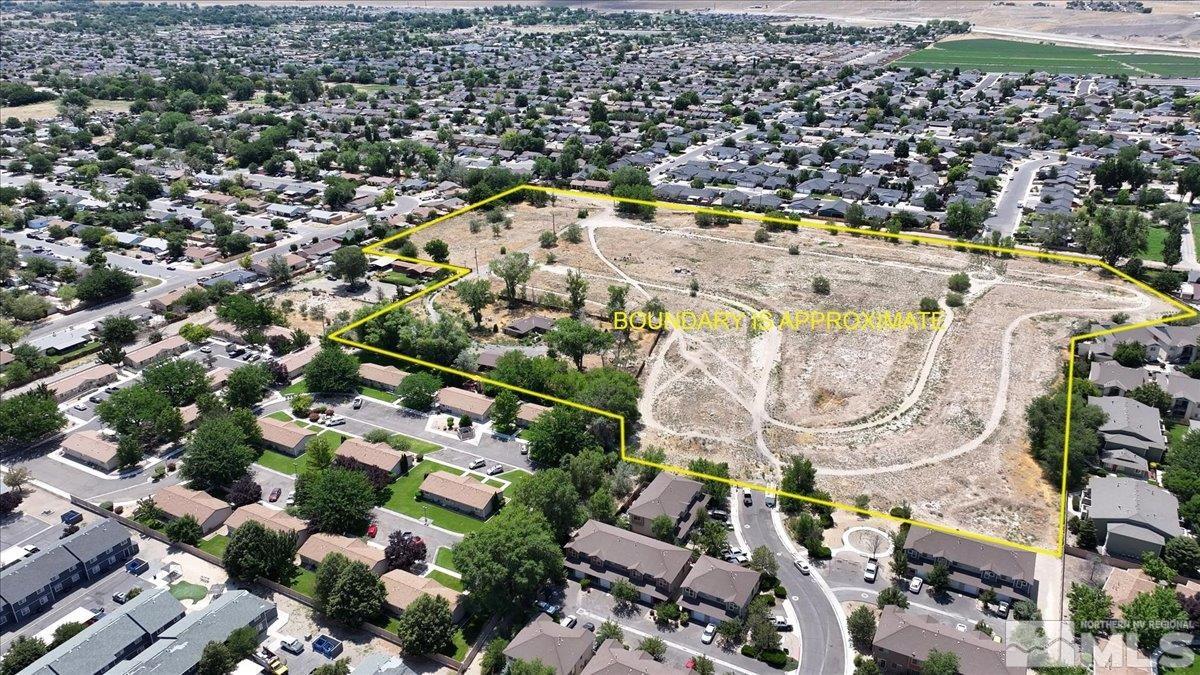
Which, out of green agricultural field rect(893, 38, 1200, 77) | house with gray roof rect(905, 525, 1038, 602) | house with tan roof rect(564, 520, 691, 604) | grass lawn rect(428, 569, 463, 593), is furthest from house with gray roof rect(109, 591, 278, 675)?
green agricultural field rect(893, 38, 1200, 77)

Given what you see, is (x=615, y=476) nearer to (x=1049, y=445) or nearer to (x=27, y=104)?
(x=1049, y=445)

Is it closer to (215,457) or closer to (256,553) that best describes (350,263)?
(215,457)

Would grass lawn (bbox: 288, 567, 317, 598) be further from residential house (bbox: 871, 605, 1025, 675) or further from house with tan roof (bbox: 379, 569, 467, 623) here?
residential house (bbox: 871, 605, 1025, 675)

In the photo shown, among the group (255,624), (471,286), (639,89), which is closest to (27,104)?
(639,89)

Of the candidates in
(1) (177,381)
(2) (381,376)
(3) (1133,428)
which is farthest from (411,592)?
(3) (1133,428)

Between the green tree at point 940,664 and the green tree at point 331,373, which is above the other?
the green tree at point 331,373

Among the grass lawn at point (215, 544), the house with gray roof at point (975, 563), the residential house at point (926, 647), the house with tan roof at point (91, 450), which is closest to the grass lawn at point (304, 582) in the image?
the grass lawn at point (215, 544)

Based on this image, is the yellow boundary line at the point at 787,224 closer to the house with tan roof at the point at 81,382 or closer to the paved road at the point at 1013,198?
the paved road at the point at 1013,198

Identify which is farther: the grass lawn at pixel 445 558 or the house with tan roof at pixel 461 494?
the house with tan roof at pixel 461 494
